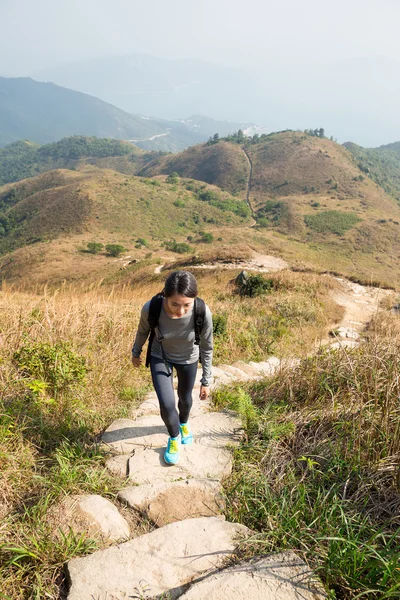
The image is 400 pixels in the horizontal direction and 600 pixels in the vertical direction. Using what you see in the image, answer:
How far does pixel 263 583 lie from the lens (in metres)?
1.66

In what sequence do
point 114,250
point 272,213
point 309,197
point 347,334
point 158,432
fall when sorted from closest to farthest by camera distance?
point 158,432 → point 347,334 → point 114,250 → point 272,213 → point 309,197

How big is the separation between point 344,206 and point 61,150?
14368 centimetres

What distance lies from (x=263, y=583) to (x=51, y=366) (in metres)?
2.69

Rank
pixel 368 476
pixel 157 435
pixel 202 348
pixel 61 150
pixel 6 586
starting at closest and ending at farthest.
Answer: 1. pixel 6 586
2. pixel 368 476
3. pixel 202 348
4. pixel 157 435
5. pixel 61 150

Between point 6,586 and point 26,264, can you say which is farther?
point 26,264

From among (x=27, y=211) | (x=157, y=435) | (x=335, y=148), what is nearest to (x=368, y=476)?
(x=157, y=435)

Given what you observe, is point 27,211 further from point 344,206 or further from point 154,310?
point 154,310

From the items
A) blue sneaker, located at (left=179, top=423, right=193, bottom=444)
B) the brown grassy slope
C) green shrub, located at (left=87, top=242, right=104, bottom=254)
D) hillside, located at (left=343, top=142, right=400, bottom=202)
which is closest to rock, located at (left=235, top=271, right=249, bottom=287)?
blue sneaker, located at (left=179, top=423, right=193, bottom=444)

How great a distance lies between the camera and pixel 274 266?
22.1m

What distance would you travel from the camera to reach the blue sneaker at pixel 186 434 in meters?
2.97

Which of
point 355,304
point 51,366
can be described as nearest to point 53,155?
point 355,304

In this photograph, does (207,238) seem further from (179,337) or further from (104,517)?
(104,517)

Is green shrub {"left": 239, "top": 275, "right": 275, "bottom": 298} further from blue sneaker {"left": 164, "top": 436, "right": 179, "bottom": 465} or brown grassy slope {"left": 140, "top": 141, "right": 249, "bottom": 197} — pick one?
brown grassy slope {"left": 140, "top": 141, "right": 249, "bottom": 197}

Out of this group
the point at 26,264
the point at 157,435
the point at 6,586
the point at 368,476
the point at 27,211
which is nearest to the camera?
the point at 6,586
